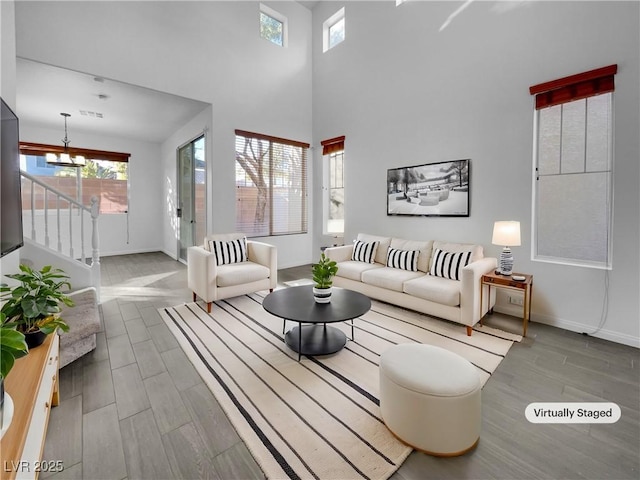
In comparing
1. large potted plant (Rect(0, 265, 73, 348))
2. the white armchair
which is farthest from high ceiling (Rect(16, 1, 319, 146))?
large potted plant (Rect(0, 265, 73, 348))

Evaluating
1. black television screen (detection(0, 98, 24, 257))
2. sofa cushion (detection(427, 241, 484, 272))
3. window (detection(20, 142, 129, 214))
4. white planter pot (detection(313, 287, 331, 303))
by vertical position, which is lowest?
white planter pot (detection(313, 287, 331, 303))

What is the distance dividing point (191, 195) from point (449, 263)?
15.4 ft

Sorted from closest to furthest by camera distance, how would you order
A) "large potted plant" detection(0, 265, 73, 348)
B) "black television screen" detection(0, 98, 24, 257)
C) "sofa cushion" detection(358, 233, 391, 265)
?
"large potted plant" detection(0, 265, 73, 348) → "black television screen" detection(0, 98, 24, 257) → "sofa cushion" detection(358, 233, 391, 265)

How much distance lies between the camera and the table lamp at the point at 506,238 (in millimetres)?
2863

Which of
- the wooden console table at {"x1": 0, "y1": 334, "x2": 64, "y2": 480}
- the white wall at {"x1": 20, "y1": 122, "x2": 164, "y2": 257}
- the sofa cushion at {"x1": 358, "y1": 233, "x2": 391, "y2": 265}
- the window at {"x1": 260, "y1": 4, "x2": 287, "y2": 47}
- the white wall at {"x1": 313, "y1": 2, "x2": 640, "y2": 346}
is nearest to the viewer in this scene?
the wooden console table at {"x1": 0, "y1": 334, "x2": 64, "y2": 480}

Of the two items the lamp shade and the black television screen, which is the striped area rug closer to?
the lamp shade

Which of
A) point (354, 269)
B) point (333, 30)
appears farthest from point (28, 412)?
point (333, 30)

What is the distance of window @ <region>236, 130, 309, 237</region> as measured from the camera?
499 cm

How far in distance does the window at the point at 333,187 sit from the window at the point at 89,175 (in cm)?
480

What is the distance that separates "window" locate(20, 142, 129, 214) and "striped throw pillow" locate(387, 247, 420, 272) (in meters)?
6.40

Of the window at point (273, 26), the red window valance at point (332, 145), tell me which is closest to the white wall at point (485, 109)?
the red window valance at point (332, 145)

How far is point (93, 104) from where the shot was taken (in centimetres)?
460

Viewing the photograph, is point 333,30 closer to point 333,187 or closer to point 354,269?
point 333,187

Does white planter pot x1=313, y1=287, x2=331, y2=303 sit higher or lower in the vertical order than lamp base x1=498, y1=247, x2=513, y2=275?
lower
